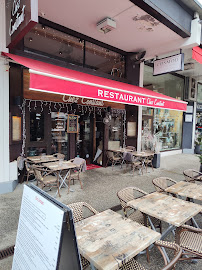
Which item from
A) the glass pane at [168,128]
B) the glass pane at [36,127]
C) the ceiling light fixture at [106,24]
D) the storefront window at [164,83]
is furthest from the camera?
the glass pane at [168,128]

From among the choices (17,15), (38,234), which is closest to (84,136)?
(17,15)

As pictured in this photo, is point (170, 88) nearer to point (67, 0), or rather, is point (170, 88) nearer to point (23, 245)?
point (67, 0)

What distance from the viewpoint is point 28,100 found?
19.9 feet

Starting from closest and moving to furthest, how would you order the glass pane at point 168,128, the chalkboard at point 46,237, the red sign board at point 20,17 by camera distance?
the chalkboard at point 46,237 < the red sign board at point 20,17 < the glass pane at point 168,128

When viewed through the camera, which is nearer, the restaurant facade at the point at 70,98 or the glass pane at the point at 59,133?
the restaurant facade at the point at 70,98

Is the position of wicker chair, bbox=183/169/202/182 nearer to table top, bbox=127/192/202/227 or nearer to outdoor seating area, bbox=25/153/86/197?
table top, bbox=127/192/202/227

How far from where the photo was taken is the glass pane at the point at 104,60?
7066mm

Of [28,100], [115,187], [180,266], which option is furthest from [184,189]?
[28,100]

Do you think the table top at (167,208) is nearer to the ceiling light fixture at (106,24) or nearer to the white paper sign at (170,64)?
the white paper sign at (170,64)

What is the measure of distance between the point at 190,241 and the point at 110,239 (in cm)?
130

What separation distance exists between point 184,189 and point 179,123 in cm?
1050

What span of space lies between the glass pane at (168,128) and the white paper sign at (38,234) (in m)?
10.2

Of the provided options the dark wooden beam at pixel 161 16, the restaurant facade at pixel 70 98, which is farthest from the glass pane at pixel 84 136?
the dark wooden beam at pixel 161 16

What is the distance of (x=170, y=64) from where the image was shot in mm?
6629
